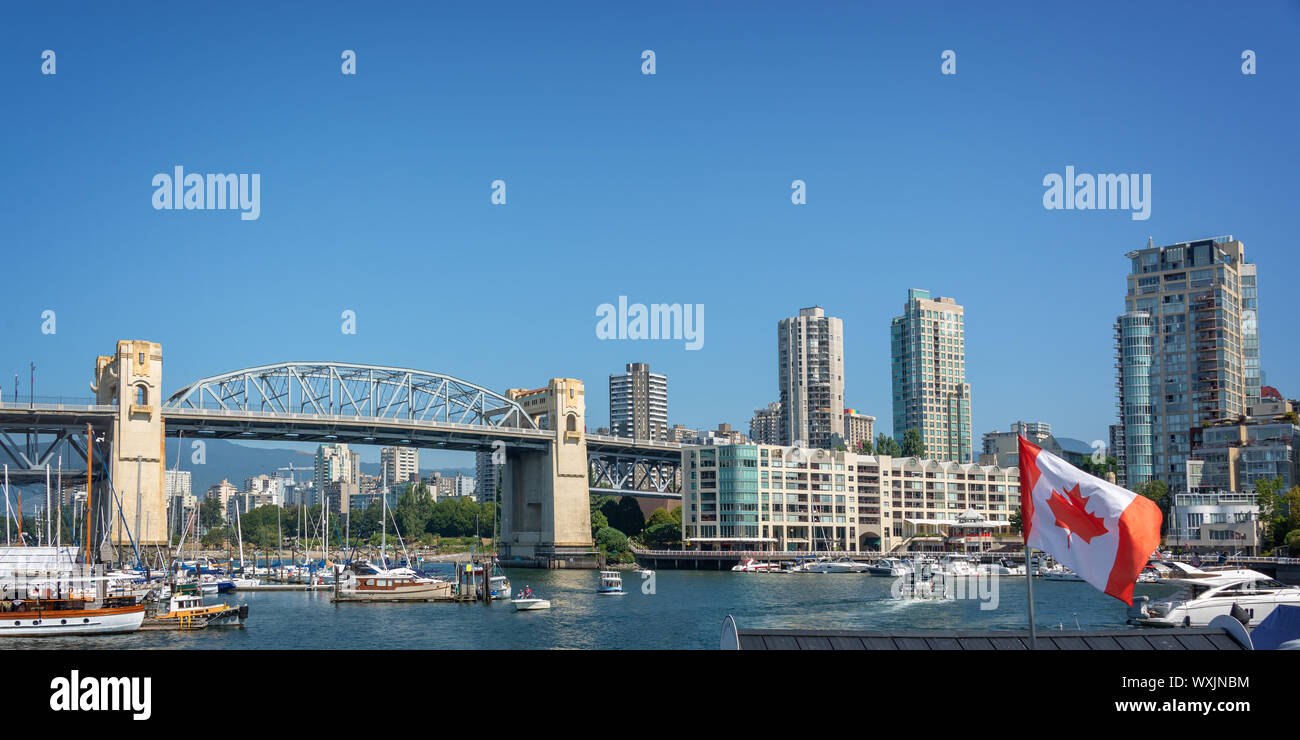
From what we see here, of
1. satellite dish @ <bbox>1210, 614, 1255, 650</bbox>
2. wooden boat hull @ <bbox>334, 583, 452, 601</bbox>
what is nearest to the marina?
wooden boat hull @ <bbox>334, 583, 452, 601</bbox>

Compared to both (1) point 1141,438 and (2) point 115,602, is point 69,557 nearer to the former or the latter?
(2) point 115,602

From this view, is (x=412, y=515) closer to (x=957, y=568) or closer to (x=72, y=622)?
(x=957, y=568)

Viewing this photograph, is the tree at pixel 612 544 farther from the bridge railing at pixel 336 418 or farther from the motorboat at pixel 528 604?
the motorboat at pixel 528 604

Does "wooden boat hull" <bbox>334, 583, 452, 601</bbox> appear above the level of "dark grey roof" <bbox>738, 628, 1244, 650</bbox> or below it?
below

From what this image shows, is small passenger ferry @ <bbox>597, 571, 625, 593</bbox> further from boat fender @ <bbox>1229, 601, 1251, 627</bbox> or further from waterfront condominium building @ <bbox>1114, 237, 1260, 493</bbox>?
waterfront condominium building @ <bbox>1114, 237, 1260, 493</bbox>
